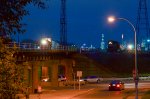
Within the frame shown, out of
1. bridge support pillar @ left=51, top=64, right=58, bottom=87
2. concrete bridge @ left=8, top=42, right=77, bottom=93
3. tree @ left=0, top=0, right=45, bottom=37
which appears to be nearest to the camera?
tree @ left=0, top=0, right=45, bottom=37

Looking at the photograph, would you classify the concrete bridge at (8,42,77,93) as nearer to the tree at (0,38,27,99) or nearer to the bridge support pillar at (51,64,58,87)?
the bridge support pillar at (51,64,58,87)

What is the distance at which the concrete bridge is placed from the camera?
70.4m

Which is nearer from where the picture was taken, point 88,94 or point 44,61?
point 88,94

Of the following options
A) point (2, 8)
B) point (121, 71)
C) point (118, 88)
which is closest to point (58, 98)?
point (118, 88)

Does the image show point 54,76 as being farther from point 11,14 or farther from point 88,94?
point 11,14

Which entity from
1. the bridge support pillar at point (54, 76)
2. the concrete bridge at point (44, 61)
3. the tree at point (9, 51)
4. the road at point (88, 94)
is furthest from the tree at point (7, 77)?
the bridge support pillar at point (54, 76)

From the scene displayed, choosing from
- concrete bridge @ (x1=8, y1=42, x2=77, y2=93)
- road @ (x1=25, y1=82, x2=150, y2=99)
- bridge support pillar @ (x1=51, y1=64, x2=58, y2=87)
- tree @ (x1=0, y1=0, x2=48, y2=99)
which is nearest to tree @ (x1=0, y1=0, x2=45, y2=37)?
tree @ (x1=0, y1=0, x2=48, y2=99)

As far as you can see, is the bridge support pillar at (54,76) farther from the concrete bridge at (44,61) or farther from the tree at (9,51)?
the tree at (9,51)

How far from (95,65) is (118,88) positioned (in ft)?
269

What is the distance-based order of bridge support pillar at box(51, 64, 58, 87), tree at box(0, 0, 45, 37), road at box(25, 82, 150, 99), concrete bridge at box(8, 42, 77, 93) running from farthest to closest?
bridge support pillar at box(51, 64, 58, 87), concrete bridge at box(8, 42, 77, 93), road at box(25, 82, 150, 99), tree at box(0, 0, 45, 37)

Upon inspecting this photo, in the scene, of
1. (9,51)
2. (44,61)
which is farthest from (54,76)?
(9,51)

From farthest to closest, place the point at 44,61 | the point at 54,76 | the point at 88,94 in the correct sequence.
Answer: the point at 54,76, the point at 44,61, the point at 88,94

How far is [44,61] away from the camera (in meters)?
81.0

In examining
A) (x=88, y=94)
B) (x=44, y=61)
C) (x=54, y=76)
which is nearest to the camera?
(x=88, y=94)
